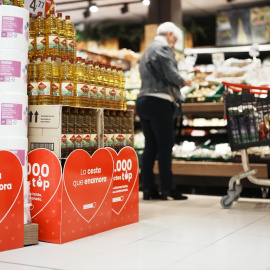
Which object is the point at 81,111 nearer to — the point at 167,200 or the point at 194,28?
the point at 167,200

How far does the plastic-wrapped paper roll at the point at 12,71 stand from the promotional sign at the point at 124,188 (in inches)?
31.9

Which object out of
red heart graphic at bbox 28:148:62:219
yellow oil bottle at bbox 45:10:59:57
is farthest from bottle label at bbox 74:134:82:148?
yellow oil bottle at bbox 45:10:59:57

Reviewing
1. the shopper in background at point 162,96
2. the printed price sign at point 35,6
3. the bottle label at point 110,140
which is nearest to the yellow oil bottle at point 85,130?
the bottle label at point 110,140

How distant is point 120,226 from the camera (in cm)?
356

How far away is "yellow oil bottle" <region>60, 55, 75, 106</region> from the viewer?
3186 millimetres

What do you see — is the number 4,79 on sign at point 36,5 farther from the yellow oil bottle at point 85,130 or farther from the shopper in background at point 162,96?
the shopper in background at point 162,96

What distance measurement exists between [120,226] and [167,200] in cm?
135

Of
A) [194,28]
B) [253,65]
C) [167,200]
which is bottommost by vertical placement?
[167,200]

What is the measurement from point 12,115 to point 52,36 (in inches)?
26.7

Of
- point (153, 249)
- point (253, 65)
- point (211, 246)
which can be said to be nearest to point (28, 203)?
point (153, 249)

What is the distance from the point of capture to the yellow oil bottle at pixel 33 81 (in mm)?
3189

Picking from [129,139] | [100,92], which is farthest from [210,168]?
[100,92]

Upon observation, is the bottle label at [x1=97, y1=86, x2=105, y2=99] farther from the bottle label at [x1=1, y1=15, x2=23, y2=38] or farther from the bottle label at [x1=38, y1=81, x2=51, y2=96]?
the bottle label at [x1=1, y1=15, x2=23, y2=38]

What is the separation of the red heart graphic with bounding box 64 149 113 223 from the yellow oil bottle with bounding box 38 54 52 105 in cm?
39
